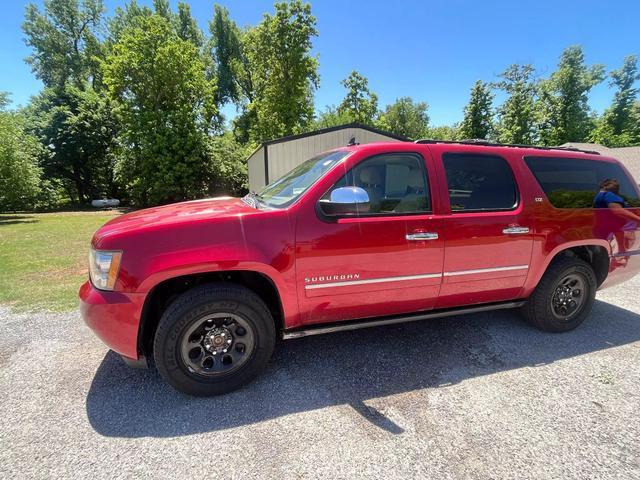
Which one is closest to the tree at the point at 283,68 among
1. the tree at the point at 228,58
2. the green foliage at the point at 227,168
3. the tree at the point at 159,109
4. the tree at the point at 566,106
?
the green foliage at the point at 227,168

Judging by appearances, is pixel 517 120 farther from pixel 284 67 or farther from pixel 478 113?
pixel 284 67

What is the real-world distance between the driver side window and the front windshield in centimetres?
24

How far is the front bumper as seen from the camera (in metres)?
2.25

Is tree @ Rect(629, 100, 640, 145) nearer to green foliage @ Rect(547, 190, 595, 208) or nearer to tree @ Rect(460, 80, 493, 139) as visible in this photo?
tree @ Rect(460, 80, 493, 139)

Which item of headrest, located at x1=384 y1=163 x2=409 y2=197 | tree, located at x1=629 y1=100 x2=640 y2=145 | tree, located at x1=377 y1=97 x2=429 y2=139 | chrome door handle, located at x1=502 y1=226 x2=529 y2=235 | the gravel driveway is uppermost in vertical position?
tree, located at x1=377 y1=97 x2=429 y2=139

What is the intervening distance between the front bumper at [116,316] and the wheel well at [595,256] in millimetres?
4309

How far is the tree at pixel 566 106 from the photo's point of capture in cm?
3428

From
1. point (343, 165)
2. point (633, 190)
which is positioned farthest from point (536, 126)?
point (343, 165)

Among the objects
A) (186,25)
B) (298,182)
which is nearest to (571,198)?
(298,182)

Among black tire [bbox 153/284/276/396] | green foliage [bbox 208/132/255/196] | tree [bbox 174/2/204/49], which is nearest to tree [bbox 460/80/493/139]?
green foliage [bbox 208/132/255/196]

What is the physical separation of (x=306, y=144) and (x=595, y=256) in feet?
34.3

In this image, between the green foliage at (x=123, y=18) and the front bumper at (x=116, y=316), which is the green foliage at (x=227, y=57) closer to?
the green foliage at (x=123, y=18)

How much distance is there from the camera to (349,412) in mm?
2361

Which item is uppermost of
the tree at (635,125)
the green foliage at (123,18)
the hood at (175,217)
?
the green foliage at (123,18)
